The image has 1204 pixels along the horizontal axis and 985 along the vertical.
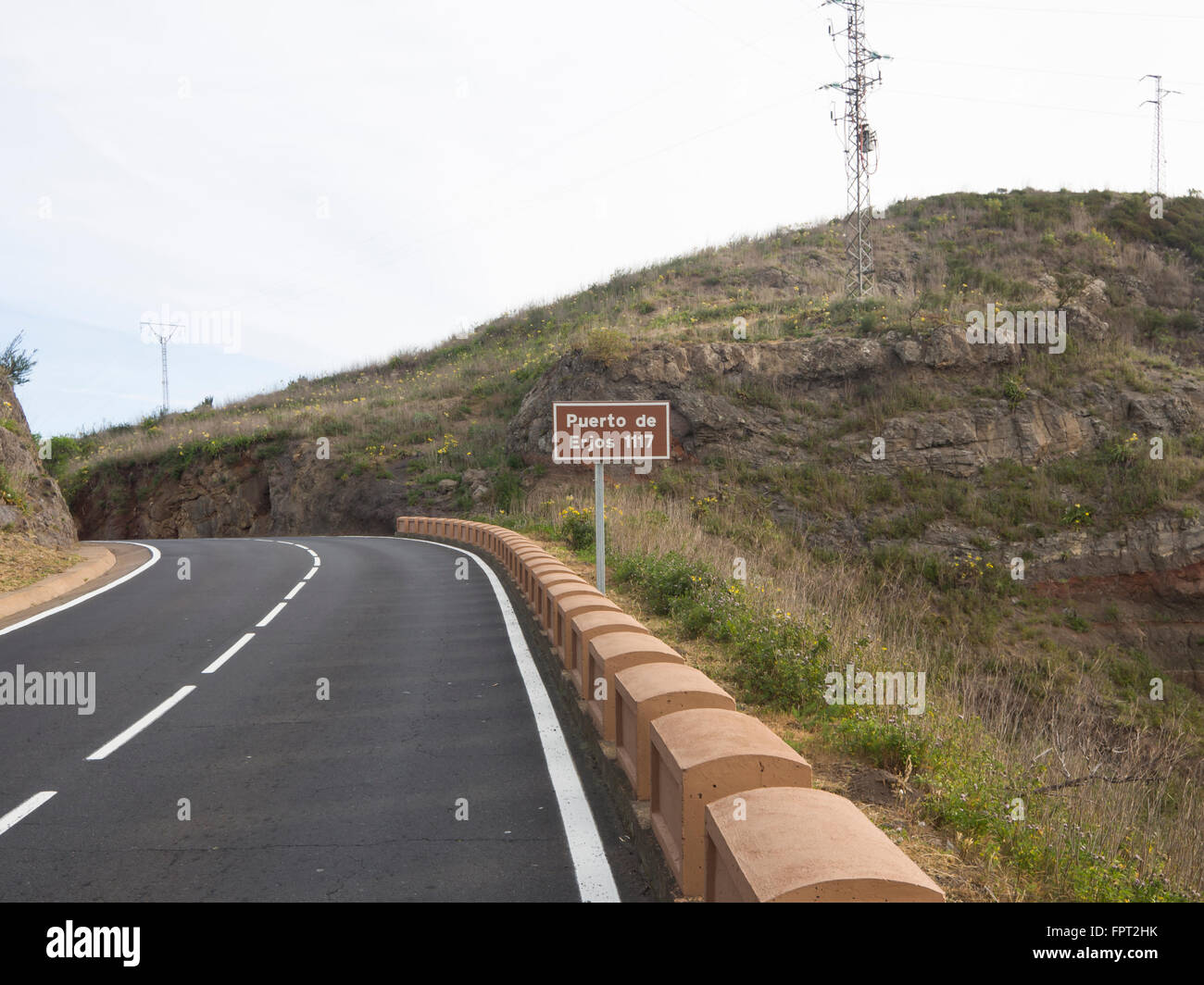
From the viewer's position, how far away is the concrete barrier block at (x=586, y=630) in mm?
A: 6664

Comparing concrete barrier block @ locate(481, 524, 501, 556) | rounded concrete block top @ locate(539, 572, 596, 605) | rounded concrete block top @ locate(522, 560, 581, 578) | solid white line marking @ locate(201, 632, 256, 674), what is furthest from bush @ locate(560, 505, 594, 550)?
solid white line marking @ locate(201, 632, 256, 674)

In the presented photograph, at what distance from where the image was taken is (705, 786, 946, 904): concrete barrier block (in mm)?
2621

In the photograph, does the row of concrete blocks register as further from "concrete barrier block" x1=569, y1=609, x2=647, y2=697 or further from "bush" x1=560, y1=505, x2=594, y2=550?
"bush" x1=560, y1=505, x2=594, y2=550

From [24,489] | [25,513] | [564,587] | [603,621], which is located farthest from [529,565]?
[24,489]

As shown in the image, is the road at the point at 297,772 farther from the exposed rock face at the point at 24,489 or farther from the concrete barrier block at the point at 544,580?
the exposed rock face at the point at 24,489

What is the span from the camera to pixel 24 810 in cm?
503

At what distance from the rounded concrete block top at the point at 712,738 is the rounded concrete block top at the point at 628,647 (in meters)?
1.28

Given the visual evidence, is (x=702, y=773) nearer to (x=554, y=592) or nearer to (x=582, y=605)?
(x=582, y=605)

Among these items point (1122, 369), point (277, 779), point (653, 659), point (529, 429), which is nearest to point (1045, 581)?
point (1122, 369)

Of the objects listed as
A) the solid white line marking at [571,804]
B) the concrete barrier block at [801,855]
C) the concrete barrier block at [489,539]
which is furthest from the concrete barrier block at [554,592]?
the concrete barrier block at [489,539]

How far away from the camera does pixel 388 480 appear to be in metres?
38.0

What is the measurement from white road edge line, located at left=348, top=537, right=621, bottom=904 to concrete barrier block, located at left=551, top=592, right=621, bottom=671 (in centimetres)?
32
